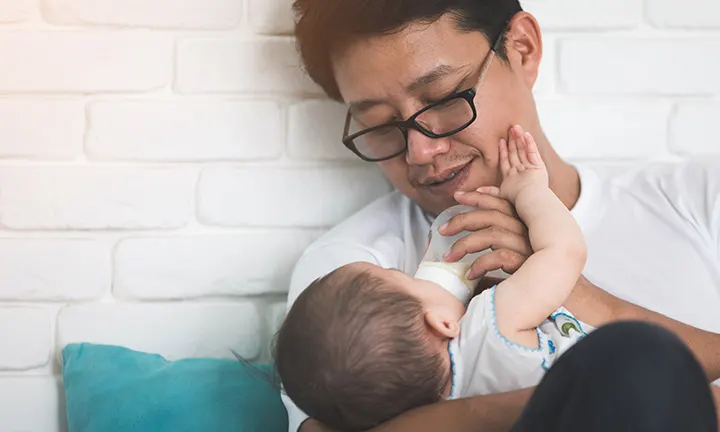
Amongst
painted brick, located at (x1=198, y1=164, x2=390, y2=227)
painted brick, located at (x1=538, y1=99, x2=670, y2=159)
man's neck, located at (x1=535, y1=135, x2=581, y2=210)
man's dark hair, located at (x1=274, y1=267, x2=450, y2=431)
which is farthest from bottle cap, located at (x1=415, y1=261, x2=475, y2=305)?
painted brick, located at (x1=538, y1=99, x2=670, y2=159)

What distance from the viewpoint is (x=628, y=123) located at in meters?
1.89

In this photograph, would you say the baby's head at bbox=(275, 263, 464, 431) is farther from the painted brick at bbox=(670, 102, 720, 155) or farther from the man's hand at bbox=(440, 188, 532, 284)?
the painted brick at bbox=(670, 102, 720, 155)

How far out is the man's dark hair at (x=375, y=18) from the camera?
147cm

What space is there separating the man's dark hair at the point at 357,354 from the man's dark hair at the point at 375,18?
52 cm

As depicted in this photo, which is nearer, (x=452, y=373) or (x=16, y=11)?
(x=452, y=373)

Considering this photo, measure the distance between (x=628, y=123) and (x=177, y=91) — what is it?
1.08 m

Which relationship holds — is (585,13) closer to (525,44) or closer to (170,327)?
(525,44)

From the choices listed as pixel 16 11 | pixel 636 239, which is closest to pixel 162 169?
pixel 16 11

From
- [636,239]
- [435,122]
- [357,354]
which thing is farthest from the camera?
[636,239]

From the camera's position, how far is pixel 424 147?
1.50 metres

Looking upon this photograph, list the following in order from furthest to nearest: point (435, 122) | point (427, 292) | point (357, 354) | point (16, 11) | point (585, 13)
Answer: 1. point (585, 13)
2. point (16, 11)
3. point (435, 122)
4. point (427, 292)
5. point (357, 354)

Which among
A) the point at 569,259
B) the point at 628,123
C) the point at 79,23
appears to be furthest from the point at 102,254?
the point at 628,123

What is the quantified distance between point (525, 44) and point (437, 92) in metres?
0.29

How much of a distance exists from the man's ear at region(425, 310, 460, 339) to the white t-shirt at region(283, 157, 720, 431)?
0.37 metres
